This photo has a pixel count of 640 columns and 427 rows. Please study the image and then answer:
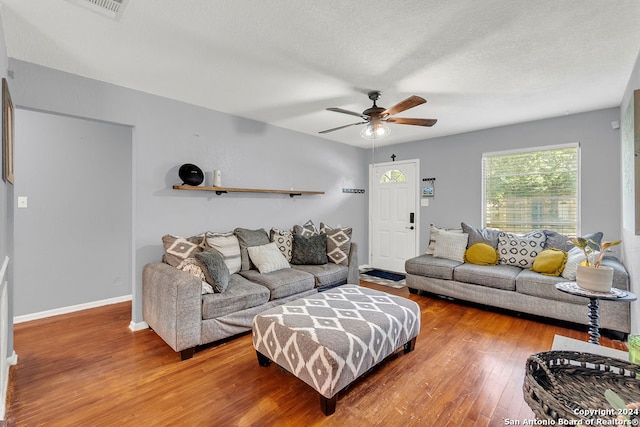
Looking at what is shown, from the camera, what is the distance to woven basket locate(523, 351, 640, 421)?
638 millimetres

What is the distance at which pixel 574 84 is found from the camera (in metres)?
2.80

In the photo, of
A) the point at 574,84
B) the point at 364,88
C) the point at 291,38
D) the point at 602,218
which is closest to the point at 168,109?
the point at 291,38

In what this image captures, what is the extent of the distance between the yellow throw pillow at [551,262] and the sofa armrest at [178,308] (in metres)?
3.58

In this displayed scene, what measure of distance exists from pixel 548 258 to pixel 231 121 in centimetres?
405

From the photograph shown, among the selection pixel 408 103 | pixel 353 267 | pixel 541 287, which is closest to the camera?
pixel 408 103

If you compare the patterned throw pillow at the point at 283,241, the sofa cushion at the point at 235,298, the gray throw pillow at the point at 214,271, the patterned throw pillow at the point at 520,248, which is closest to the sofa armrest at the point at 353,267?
the patterned throw pillow at the point at 283,241

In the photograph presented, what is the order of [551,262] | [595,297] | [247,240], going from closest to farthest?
1. [595,297]
2. [551,262]
3. [247,240]

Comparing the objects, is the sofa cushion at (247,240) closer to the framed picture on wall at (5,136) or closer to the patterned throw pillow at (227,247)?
the patterned throw pillow at (227,247)

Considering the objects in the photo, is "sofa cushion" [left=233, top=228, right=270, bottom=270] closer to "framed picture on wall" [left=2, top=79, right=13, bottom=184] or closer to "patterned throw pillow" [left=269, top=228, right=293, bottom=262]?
"patterned throw pillow" [left=269, top=228, right=293, bottom=262]

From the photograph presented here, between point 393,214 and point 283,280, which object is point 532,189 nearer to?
point 393,214

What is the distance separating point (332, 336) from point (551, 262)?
110 inches

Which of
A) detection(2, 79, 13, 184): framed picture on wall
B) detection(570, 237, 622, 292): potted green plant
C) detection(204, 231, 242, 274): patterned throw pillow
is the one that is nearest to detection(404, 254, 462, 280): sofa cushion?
detection(570, 237, 622, 292): potted green plant

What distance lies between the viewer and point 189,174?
3.19 m

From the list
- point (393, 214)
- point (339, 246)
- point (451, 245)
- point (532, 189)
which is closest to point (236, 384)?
point (339, 246)
